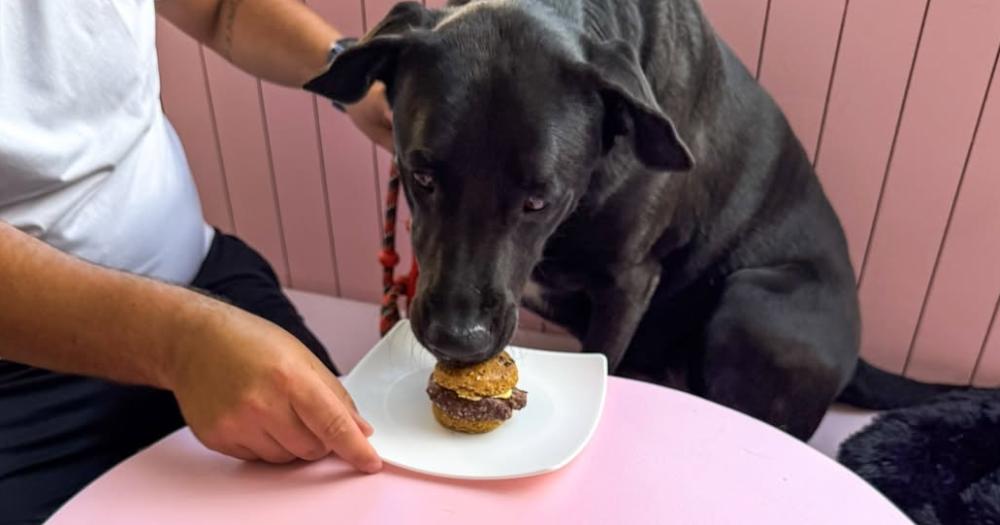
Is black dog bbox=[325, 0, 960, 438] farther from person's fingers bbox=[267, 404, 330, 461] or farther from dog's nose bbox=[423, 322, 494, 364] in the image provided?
person's fingers bbox=[267, 404, 330, 461]

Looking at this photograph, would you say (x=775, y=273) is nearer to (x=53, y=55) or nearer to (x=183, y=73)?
(x=53, y=55)

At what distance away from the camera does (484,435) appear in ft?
2.83

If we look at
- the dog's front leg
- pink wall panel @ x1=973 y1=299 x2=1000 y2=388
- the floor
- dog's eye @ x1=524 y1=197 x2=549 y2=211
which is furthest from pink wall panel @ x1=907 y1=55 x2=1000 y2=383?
dog's eye @ x1=524 y1=197 x2=549 y2=211


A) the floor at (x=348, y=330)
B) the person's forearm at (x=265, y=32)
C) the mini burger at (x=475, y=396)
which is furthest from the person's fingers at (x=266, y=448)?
the floor at (x=348, y=330)

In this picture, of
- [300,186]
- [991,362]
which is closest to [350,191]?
[300,186]

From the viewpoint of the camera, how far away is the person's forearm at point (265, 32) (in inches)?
47.8

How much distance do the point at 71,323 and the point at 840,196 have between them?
119 centimetres

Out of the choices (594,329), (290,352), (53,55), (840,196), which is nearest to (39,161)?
(53,55)

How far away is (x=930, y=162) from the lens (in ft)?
4.76

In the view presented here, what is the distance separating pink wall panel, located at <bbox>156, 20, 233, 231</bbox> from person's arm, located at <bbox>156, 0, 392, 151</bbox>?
1.21ft

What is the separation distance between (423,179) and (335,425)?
269 millimetres

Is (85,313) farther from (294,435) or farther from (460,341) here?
(460,341)

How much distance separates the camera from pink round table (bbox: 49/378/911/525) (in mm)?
792

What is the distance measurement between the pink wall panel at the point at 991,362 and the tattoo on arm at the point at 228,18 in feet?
4.28
